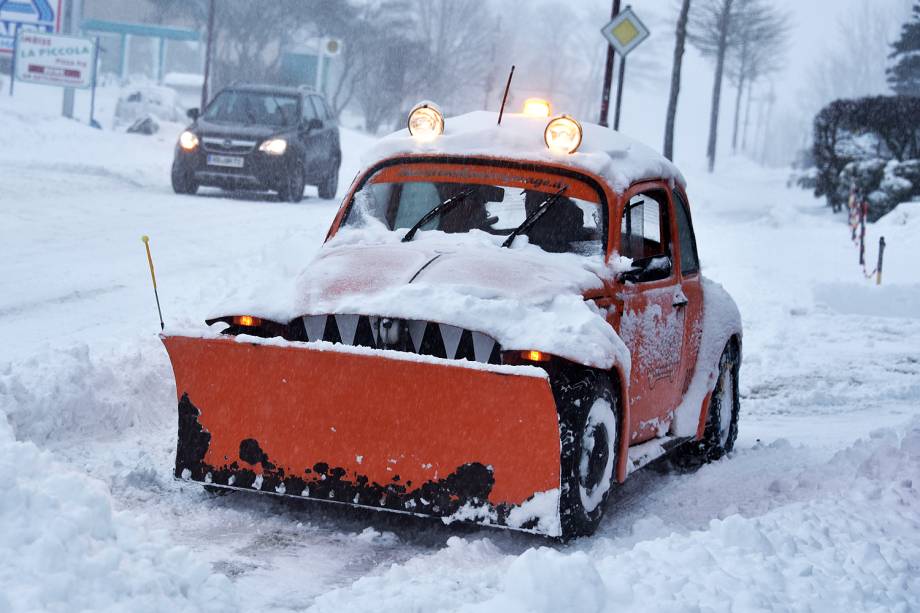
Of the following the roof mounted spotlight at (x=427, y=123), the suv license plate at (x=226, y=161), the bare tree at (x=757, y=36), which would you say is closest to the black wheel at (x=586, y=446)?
the roof mounted spotlight at (x=427, y=123)

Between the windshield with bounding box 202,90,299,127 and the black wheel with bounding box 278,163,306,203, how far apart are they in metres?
Result: 0.76

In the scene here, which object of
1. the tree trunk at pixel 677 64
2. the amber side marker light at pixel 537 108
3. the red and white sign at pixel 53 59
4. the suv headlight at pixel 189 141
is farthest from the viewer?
the tree trunk at pixel 677 64

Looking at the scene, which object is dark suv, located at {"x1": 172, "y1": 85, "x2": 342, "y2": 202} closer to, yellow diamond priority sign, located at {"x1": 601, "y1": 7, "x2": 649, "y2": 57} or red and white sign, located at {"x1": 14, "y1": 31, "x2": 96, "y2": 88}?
yellow diamond priority sign, located at {"x1": 601, "y1": 7, "x2": 649, "y2": 57}

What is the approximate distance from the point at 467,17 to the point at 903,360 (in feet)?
222

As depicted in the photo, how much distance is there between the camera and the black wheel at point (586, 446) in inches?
185

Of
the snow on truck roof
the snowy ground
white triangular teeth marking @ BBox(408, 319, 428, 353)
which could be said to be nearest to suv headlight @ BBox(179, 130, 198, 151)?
the snowy ground

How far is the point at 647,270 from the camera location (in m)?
5.72

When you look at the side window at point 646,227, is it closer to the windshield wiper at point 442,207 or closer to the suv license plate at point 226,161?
the windshield wiper at point 442,207

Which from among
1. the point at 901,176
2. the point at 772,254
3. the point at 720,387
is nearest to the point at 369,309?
the point at 720,387

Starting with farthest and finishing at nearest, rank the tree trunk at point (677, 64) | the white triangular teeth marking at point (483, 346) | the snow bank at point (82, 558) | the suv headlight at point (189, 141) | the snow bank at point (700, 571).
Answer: the tree trunk at point (677, 64), the suv headlight at point (189, 141), the white triangular teeth marking at point (483, 346), the snow bank at point (700, 571), the snow bank at point (82, 558)

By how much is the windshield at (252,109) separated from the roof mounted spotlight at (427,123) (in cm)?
1422

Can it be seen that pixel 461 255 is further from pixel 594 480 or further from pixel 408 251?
pixel 594 480

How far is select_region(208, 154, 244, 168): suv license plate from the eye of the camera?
63.2 ft

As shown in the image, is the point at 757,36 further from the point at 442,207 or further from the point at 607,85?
the point at 442,207
